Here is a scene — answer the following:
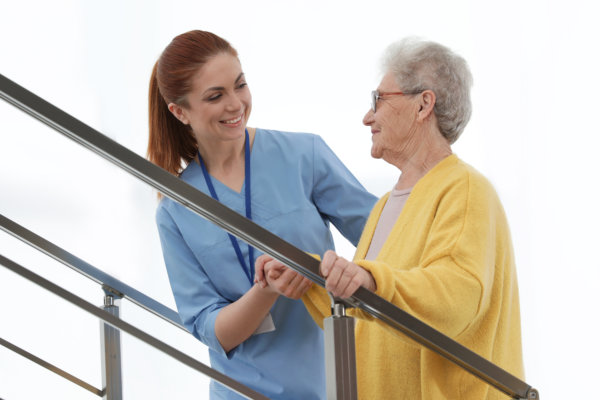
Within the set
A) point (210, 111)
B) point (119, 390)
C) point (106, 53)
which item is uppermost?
point (106, 53)

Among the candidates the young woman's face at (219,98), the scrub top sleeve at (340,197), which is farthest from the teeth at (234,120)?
the scrub top sleeve at (340,197)

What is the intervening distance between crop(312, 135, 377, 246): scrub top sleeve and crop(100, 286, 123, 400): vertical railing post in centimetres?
55

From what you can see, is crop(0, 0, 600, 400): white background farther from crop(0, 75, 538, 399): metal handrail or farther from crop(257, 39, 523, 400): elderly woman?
crop(0, 75, 538, 399): metal handrail

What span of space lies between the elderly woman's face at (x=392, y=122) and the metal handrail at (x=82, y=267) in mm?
662

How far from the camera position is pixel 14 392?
13.3 feet

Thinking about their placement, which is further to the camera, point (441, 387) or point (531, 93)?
point (531, 93)

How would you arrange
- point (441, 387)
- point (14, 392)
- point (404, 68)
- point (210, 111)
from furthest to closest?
point (14, 392), point (210, 111), point (404, 68), point (441, 387)

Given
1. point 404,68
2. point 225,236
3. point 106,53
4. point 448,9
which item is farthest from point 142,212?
point 404,68

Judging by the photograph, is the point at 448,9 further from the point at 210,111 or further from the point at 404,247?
the point at 404,247

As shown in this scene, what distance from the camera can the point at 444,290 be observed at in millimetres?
1321

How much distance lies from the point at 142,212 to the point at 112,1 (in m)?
1.21

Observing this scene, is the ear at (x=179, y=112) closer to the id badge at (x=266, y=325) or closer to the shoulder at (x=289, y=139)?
the shoulder at (x=289, y=139)

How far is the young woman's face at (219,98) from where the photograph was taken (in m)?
1.82

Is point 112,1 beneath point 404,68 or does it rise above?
above
